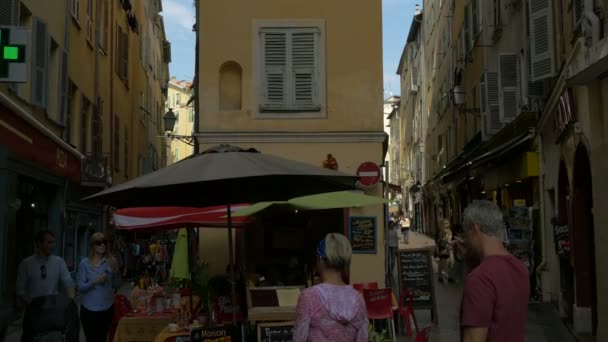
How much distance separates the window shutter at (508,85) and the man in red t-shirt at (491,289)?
562 inches

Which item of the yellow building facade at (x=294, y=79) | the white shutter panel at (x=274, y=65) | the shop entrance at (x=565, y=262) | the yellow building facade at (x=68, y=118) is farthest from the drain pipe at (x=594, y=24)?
the yellow building facade at (x=68, y=118)

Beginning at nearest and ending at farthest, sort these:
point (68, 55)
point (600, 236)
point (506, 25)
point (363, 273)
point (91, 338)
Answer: point (91, 338), point (600, 236), point (363, 273), point (68, 55), point (506, 25)

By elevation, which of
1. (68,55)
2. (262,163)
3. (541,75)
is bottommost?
(262,163)

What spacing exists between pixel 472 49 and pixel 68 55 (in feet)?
41.2

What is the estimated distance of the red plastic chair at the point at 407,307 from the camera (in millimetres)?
10531

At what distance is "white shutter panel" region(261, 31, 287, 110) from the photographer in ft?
44.3

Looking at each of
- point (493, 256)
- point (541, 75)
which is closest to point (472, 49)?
point (541, 75)

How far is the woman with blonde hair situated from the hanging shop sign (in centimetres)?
680

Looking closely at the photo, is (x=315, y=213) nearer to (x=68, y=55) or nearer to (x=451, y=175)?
(x=68, y=55)

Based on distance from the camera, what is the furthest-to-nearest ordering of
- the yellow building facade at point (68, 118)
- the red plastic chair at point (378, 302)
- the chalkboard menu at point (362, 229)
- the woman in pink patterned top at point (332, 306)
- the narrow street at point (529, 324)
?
the yellow building facade at point (68, 118)
the chalkboard menu at point (362, 229)
the narrow street at point (529, 324)
the red plastic chair at point (378, 302)
the woman in pink patterned top at point (332, 306)

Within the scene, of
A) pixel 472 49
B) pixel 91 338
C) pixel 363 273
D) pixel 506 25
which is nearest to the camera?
pixel 91 338

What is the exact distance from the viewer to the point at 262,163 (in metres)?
5.94

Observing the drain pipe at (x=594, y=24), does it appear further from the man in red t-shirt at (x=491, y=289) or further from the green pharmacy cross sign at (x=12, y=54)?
the green pharmacy cross sign at (x=12, y=54)

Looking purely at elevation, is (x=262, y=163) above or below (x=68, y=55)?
below
